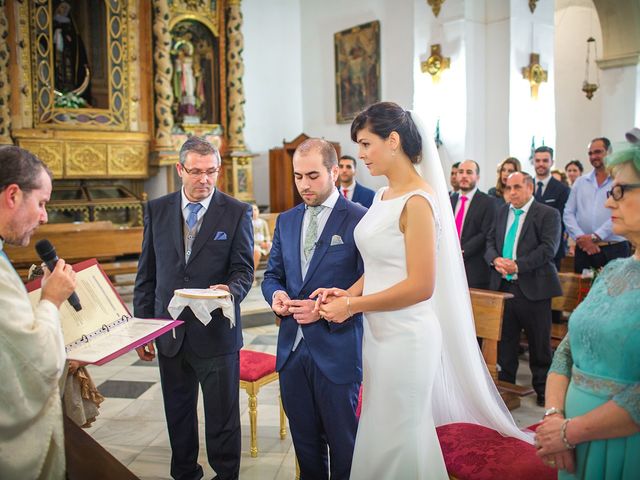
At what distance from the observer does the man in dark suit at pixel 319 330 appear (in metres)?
2.38

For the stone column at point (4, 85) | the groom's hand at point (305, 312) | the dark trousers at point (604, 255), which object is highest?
the stone column at point (4, 85)

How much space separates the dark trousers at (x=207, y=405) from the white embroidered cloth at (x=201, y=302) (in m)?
0.28

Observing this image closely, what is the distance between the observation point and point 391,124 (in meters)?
2.13

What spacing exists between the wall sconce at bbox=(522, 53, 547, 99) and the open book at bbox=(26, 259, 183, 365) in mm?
8169

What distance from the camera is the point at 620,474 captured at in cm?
162

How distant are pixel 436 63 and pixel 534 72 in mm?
1414

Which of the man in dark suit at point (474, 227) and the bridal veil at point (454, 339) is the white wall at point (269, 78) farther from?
the bridal veil at point (454, 339)

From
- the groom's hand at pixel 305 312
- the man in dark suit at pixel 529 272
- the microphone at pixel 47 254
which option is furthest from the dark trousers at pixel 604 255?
the microphone at pixel 47 254

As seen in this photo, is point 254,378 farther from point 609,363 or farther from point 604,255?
point 604,255

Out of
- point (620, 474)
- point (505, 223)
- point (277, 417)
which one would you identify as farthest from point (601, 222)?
point (620, 474)

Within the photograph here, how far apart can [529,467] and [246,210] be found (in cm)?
156

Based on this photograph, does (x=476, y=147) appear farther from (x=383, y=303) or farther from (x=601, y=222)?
(x=383, y=303)

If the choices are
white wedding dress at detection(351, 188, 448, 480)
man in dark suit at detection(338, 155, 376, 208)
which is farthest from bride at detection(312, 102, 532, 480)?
man in dark suit at detection(338, 155, 376, 208)

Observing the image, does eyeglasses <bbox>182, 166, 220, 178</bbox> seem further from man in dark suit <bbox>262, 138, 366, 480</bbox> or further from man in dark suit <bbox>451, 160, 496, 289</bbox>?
man in dark suit <bbox>451, 160, 496, 289</bbox>
